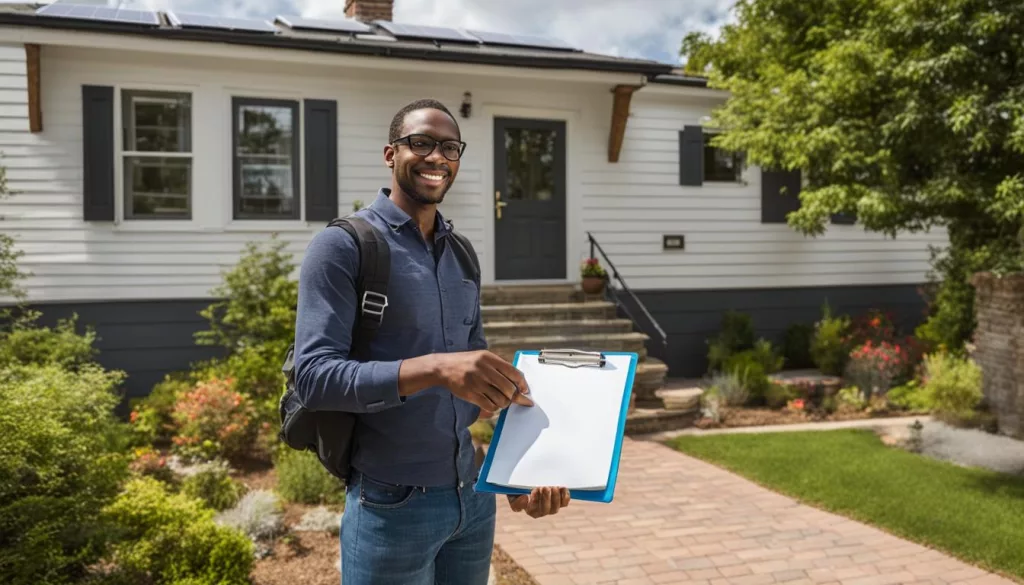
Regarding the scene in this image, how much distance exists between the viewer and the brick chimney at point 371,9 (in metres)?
12.0

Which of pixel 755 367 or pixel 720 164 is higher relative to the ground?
pixel 720 164

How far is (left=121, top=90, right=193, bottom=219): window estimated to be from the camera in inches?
373

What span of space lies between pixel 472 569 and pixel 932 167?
7.82 metres

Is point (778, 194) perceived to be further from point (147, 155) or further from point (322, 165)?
point (147, 155)

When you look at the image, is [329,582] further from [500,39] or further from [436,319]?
[500,39]

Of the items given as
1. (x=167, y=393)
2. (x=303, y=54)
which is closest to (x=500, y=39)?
(x=303, y=54)

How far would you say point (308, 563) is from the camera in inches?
187

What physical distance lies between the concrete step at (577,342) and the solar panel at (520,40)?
154 inches

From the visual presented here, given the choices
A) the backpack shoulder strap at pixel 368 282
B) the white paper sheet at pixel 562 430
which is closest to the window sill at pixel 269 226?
the backpack shoulder strap at pixel 368 282

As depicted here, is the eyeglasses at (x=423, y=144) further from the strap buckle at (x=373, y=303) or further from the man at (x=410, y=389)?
the strap buckle at (x=373, y=303)

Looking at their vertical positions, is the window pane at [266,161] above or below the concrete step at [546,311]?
above

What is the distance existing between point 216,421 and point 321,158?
3936 mm

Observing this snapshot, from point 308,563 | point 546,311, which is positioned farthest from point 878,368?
point 308,563

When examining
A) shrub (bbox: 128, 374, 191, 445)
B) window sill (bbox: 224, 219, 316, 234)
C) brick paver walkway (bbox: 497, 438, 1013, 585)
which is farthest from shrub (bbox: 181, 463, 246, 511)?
window sill (bbox: 224, 219, 316, 234)
